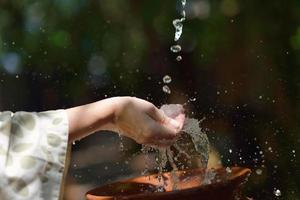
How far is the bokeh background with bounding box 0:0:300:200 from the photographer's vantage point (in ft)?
6.36

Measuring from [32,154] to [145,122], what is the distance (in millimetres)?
157

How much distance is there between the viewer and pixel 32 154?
90 centimetres

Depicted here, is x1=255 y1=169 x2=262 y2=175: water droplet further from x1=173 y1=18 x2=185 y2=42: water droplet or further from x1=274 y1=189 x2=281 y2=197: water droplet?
x1=173 y1=18 x2=185 y2=42: water droplet

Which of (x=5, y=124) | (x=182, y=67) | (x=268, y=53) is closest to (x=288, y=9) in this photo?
(x=268, y=53)

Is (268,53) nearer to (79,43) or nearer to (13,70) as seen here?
(79,43)

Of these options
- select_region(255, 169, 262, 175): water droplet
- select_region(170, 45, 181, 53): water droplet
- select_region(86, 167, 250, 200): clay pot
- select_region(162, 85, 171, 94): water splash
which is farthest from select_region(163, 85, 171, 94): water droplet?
select_region(86, 167, 250, 200): clay pot

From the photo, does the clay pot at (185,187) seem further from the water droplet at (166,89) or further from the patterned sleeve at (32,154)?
the water droplet at (166,89)

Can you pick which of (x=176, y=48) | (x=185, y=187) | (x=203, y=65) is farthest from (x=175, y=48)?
(x=185, y=187)

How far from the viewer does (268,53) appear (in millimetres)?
1946

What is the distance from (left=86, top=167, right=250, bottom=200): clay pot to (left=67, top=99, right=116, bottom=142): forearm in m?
0.09

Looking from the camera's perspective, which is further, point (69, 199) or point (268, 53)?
point (69, 199)

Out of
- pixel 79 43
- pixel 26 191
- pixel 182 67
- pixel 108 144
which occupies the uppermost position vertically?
pixel 79 43

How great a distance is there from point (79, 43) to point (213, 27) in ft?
1.40

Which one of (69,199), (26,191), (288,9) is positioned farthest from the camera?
(69,199)
